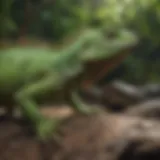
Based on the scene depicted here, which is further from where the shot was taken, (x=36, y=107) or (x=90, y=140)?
(x=36, y=107)

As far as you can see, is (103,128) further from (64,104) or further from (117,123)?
(64,104)

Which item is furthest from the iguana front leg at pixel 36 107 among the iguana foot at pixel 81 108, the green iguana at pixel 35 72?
the iguana foot at pixel 81 108

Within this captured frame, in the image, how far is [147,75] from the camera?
179 centimetres

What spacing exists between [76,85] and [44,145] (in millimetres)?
347

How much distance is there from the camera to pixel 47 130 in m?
1.31

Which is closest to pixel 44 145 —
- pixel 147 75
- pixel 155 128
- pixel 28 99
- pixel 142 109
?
pixel 28 99

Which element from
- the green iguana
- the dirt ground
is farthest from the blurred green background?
the dirt ground

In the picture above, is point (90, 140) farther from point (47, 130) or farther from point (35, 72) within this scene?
point (35, 72)

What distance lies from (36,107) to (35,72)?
0.52ft

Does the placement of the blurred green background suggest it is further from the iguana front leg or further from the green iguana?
the iguana front leg

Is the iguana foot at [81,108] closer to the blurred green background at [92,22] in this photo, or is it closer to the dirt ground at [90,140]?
the dirt ground at [90,140]

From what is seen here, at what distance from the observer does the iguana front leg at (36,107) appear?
1.32m

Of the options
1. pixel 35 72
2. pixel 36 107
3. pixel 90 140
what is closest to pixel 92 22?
pixel 35 72

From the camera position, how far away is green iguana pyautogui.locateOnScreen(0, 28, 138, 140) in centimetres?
140
